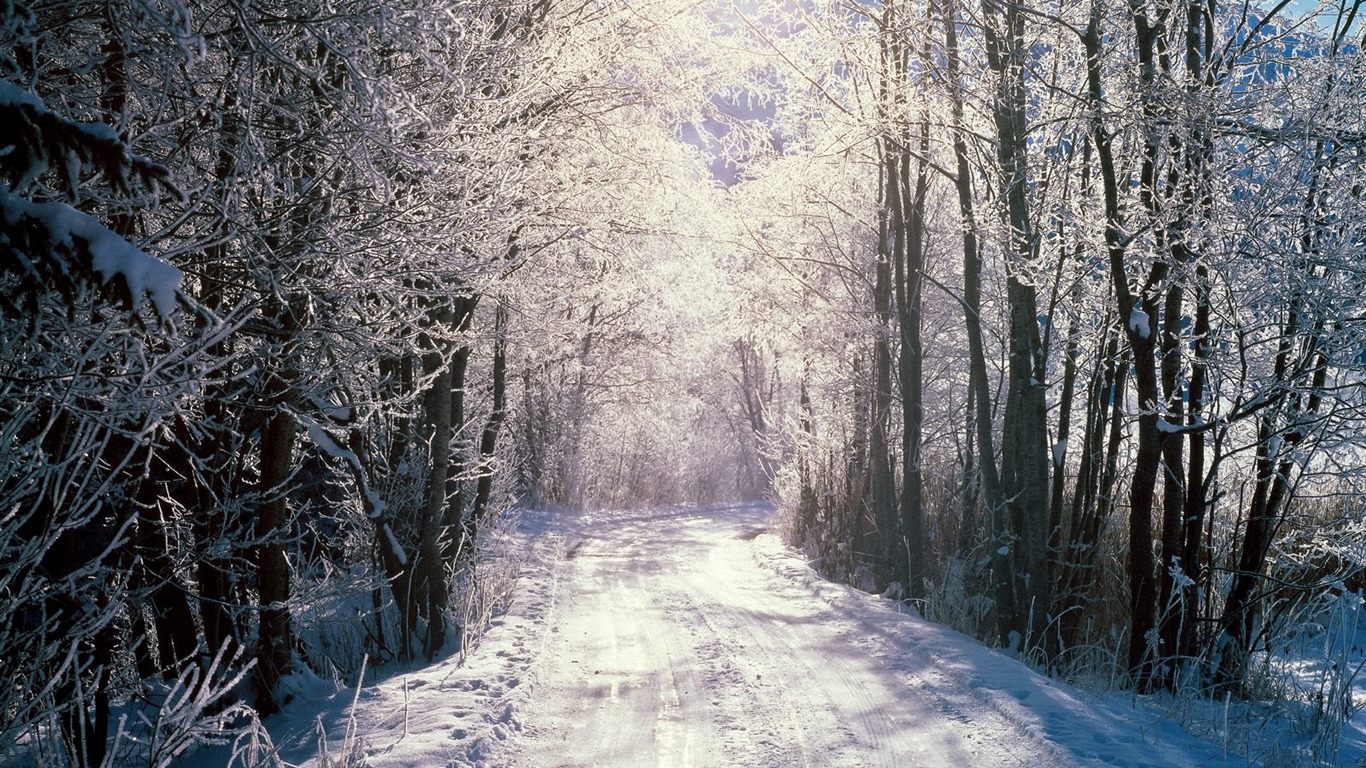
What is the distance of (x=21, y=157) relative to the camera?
7.59 feet

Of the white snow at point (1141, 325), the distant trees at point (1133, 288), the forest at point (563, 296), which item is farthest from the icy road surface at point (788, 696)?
the white snow at point (1141, 325)

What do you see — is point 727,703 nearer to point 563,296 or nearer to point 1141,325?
point 1141,325

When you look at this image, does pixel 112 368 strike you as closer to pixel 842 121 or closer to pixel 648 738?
pixel 648 738

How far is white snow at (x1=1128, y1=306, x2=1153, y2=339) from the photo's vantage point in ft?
23.7

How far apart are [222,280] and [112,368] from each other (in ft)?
2.48

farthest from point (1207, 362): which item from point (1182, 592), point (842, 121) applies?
point (842, 121)

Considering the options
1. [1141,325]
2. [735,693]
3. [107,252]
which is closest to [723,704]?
[735,693]

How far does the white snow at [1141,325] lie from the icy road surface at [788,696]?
9.71ft

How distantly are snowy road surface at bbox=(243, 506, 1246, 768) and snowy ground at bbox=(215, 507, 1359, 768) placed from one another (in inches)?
0.7

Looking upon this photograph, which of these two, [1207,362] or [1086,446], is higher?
[1207,362]

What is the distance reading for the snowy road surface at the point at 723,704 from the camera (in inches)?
195

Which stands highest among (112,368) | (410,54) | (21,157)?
(410,54)

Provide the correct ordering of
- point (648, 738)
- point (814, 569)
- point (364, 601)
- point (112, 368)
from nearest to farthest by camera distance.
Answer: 1. point (112, 368)
2. point (648, 738)
3. point (364, 601)
4. point (814, 569)

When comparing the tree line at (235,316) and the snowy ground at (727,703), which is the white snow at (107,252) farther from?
the snowy ground at (727,703)
